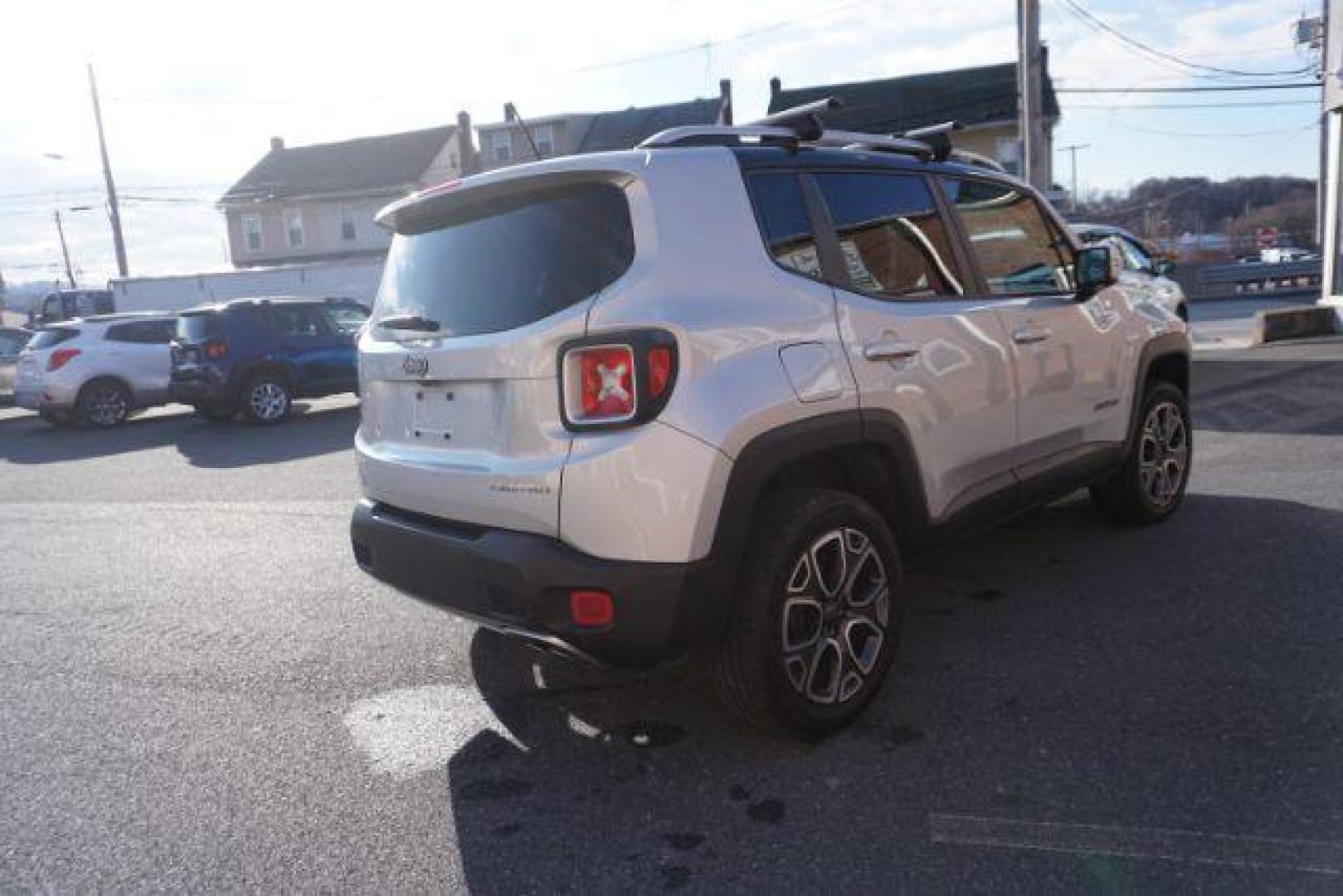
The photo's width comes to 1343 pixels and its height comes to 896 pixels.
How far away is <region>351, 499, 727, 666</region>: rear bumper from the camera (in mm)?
2779

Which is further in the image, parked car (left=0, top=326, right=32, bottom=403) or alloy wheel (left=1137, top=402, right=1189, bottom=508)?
parked car (left=0, top=326, right=32, bottom=403)

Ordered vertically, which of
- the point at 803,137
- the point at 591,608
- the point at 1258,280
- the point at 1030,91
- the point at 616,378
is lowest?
the point at 1258,280

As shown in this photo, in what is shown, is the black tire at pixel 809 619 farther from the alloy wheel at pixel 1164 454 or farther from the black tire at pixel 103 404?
the black tire at pixel 103 404

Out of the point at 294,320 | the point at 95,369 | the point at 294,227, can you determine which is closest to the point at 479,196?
the point at 294,320

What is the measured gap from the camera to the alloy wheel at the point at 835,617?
312 cm

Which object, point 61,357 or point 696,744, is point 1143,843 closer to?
point 696,744

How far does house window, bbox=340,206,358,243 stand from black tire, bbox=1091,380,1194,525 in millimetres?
40433

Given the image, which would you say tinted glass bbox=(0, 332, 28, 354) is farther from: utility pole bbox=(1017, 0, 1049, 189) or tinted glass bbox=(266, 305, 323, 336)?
utility pole bbox=(1017, 0, 1049, 189)

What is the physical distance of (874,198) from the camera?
12.1 feet

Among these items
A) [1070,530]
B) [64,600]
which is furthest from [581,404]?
[64,600]

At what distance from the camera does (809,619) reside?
125 inches

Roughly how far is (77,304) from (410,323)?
3663 centimetres

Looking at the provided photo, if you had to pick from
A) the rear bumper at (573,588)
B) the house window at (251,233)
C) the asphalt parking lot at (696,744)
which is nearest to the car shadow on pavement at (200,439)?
the asphalt parking lot at (696,744)

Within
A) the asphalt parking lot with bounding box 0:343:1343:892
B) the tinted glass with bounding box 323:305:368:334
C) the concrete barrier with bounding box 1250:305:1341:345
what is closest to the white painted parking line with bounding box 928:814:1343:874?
the asphalt parking lot with bounding box 0:343:1343:892
